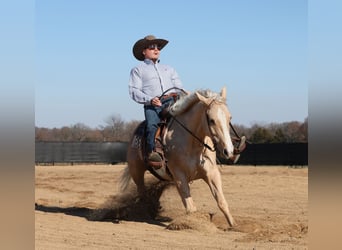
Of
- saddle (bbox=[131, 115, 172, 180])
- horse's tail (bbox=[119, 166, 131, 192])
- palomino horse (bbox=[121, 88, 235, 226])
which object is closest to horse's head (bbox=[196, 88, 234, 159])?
palomino horse (bbox=[121, 88, 235, 226])

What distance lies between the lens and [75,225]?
7.12m

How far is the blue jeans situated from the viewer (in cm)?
739

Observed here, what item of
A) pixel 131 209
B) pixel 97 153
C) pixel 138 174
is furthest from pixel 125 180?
pixel 97 153

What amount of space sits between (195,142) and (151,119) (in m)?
0.80

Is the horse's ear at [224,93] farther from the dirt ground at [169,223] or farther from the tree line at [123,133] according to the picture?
the tree line at [123,133]

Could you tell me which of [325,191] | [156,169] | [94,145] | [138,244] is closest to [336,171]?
[325,191]

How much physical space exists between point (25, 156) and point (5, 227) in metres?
0.30

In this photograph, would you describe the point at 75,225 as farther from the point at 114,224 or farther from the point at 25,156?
the point at 25,156

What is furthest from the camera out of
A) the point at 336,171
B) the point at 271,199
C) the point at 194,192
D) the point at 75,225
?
the point at 194,192

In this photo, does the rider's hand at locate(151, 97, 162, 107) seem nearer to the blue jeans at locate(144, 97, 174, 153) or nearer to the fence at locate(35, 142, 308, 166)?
the blue jeans at locate(144, 97, 174, 153)

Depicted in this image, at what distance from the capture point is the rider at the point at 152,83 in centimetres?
743

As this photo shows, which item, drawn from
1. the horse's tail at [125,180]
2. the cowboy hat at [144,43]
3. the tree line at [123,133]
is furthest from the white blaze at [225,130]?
the tree line at [123,133]

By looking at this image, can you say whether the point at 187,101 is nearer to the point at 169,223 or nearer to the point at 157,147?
the point at 157,147

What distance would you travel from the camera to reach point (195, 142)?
7.10m
